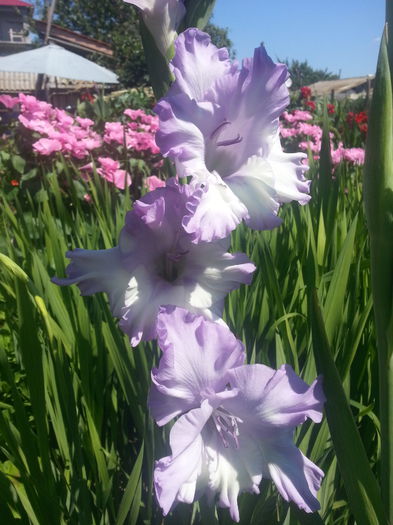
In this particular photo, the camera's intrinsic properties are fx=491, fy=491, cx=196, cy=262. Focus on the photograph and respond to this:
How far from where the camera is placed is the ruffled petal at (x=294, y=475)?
0.44 metres

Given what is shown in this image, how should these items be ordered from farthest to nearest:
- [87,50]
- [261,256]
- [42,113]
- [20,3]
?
[20,3] < [87,50] < [42,113] < [261,256]

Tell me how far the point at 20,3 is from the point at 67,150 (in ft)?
82.8

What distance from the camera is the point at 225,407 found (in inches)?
18.4

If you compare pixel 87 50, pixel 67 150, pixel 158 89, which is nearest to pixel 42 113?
pixel 67 150

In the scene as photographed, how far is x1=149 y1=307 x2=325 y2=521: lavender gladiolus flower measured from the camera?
431 mm

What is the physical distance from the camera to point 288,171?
50 cm

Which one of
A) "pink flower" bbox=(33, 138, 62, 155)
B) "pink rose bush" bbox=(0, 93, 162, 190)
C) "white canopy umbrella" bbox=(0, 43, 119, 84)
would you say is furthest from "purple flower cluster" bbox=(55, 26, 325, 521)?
"white canopy umbrella" bbox=(0, 43, 119, 84)

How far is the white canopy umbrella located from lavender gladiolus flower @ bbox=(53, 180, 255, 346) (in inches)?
347

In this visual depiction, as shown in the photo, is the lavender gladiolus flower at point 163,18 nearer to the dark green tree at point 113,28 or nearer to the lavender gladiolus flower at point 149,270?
the lavender gladiolus flower at point 149,270

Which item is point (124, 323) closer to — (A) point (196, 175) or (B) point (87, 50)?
(A) point (196, 175)

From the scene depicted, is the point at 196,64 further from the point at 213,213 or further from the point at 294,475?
the point at 294,475

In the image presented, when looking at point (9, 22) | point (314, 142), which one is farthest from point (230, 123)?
point (9, 22)

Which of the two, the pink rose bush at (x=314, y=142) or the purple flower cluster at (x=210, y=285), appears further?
the pink rose bush at (x=314, y=142)

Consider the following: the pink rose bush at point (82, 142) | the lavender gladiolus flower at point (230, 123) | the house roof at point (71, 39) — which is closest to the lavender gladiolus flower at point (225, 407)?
the lavender gladiolus flower at point (230, 123)
